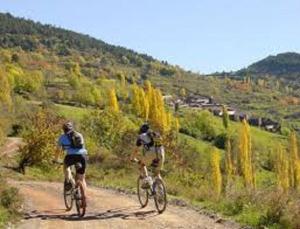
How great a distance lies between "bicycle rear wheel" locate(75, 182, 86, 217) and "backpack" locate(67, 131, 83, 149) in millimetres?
916

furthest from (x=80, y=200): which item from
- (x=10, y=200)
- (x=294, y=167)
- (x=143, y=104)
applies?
(x=143, y=104)

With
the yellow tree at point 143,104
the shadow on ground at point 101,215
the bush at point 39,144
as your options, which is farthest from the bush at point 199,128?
the shadow on ground at point 101,215

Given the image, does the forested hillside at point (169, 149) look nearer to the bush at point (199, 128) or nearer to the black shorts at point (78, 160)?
the bush at point (199, 128)

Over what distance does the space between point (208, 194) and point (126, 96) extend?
172 m

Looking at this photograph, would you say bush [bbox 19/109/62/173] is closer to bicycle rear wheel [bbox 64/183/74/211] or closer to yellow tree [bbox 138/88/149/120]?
bicycle rear wheel [bbox 64/183/74/211]

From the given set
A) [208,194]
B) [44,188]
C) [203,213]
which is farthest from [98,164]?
[203,213]

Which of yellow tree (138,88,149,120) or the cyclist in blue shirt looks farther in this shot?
yellow tree (138,88,149,120)

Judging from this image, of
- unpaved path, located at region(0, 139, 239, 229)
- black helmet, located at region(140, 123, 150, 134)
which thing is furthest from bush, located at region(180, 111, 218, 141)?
black helmet, located at region(140, 123, 150, 134)

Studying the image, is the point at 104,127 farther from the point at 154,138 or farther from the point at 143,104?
the point at 154,138

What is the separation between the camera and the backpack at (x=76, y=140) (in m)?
15.6

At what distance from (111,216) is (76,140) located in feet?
6.81

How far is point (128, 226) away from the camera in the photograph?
14.3 meters

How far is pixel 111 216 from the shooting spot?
1583 cm

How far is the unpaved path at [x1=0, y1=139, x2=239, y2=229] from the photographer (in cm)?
1465
